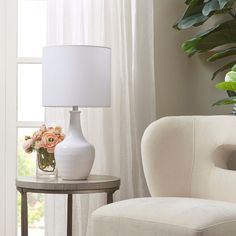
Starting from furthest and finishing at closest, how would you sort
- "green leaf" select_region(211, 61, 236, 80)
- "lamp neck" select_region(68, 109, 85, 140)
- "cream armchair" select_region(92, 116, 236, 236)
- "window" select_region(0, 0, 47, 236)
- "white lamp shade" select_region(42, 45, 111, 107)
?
"window" select_region(0, 0, 47, 236)
"green leaf" select_region(211, 61, 236, 80)
"lamp neck" select_region(68, 109, 85, 140)
"white lamp shade" select_region(42, 45, 111, 107)
"cream armchair" select_region(92, 116, 236, 236)

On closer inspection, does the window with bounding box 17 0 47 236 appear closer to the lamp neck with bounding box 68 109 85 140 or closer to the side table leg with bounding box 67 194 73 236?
the side table leg with bounding box 67 194 73 236

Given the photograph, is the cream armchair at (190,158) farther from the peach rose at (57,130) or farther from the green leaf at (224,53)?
the green leaf at (224,53)

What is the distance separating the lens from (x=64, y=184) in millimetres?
3189

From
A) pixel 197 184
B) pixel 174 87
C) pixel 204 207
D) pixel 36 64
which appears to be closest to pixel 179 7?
pixel 174 87

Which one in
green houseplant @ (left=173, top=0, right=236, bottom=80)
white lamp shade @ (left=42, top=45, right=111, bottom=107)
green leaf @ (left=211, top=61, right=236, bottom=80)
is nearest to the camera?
white lamp shade @ (left=42, top=45, right=111, bottom=107)

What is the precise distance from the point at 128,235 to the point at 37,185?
70 centimetres

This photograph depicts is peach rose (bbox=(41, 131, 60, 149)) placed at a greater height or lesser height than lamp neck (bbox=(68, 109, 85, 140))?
lesser

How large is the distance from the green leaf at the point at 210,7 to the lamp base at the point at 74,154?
905 mm

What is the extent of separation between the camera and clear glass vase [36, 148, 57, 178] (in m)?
3.43

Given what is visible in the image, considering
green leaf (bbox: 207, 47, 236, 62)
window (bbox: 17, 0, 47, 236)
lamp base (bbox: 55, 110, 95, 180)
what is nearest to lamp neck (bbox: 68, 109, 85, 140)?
lamp base (bbox: 55, 110, 95, 180)

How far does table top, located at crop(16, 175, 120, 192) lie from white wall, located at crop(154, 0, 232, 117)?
90 cm

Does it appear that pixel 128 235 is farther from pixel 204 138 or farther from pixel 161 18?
pixel 161 18

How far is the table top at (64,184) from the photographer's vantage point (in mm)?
3182

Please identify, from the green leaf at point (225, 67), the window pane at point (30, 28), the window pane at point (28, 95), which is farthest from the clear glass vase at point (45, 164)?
the green leaf at point (225, 67)
